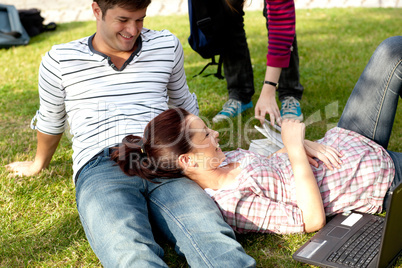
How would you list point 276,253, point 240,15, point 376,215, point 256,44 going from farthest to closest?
point 256,44
point 240,15
point 376,215
point 276,253

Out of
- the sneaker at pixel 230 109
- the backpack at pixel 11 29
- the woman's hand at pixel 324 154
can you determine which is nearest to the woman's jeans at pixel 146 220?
the woman's hand at pixel 324 154

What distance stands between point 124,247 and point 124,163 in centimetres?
57

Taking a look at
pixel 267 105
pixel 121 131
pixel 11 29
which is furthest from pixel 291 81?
pixel 11 29

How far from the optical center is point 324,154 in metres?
2.54

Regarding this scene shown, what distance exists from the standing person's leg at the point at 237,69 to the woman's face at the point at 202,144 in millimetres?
1659

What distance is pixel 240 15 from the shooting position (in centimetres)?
409

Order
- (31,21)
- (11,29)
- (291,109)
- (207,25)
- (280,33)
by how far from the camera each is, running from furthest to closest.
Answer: (31,21), (11,29), (291,109), (207,25), (280,33)

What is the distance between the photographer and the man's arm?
9.83 feet

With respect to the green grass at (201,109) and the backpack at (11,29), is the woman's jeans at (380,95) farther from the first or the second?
the backpack at (11,29)

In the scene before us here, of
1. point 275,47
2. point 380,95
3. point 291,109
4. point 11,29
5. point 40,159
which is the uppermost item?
point 275,47

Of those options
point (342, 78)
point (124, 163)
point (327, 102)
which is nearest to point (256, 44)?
point (342, 78)

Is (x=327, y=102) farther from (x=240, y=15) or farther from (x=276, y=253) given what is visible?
(x=276, y=253)

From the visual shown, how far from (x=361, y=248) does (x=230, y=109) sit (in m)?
2.24

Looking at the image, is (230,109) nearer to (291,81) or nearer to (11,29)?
(291,81)
